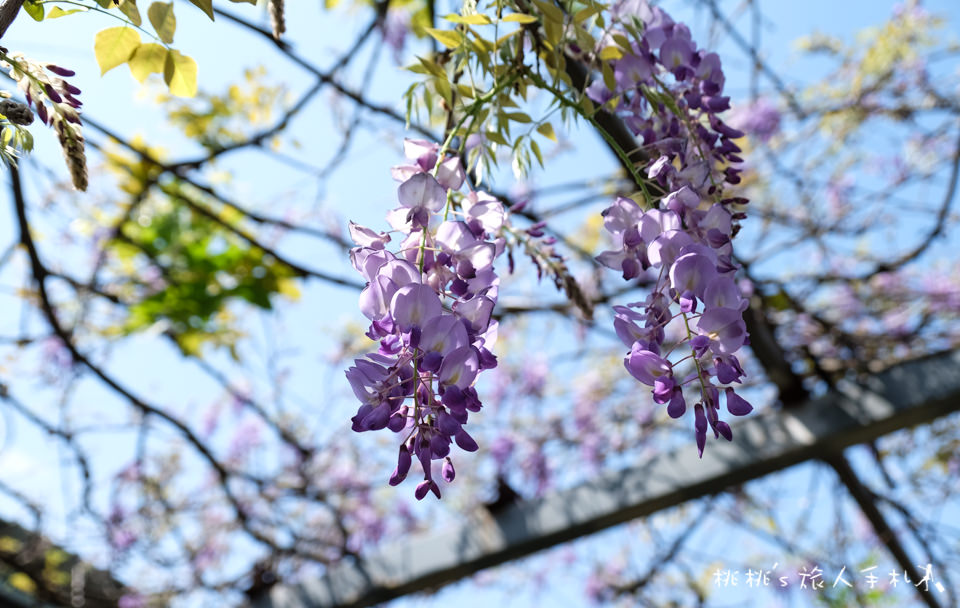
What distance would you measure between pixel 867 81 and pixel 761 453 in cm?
176

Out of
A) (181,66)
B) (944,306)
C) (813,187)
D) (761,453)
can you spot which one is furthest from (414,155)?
(813,187)

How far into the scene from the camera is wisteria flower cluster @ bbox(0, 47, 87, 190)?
43 centimetres

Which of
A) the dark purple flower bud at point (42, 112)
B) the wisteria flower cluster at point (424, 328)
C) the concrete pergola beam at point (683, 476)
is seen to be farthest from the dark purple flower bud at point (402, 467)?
the concrete pergola beam at point (683, 476)

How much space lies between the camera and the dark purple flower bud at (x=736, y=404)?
468 mm

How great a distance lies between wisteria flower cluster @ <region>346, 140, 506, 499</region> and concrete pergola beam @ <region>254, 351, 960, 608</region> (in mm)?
1349

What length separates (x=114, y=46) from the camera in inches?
21.7

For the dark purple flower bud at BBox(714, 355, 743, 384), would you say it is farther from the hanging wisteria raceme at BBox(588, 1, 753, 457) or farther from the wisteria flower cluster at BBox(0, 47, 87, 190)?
the wisteria flower cluster at BBox(0, 47, 87, 190)

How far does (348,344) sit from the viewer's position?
10.0 ft

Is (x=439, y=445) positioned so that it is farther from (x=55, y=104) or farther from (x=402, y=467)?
(x=55, y=104)

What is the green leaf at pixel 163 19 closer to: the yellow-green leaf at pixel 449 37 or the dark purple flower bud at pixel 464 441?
the yellow-green leaf at pixel 449 37

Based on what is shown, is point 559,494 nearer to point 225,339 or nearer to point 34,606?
point 225,339

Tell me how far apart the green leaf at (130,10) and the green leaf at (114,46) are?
0.04 m

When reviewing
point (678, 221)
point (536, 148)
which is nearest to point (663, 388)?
point (678, 221)

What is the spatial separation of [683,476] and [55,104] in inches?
61.3
